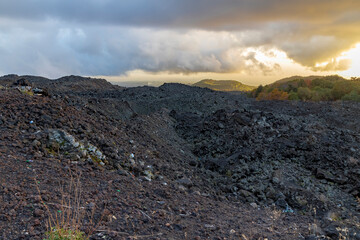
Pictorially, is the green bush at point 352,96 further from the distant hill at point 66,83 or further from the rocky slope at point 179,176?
the distant hill at point 66,83

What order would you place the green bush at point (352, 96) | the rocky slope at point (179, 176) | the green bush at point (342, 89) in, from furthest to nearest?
the green bush at point (342, 89) → the green bush at point (352, 96) → the rocky slope at point (179, 176)

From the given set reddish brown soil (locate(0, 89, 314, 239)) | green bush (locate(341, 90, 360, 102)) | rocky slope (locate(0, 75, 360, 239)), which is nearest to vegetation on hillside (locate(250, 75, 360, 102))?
green bush (locate(341, 90, 360, 102))

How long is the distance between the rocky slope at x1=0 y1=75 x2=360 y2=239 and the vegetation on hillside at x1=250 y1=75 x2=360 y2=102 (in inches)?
737

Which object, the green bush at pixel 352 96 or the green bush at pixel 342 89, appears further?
the green bush at pixel 342 89

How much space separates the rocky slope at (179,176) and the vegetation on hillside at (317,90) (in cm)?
1872

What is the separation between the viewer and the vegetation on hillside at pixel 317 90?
27.1 metres

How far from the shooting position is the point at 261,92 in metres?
37.4

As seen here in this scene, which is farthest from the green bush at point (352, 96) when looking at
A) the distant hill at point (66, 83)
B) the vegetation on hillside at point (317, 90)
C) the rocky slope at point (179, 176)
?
the distant hill at point (66, 83)

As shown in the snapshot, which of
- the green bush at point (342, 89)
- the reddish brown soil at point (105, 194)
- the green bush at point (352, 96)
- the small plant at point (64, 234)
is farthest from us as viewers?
the green bush at point (342, 89)

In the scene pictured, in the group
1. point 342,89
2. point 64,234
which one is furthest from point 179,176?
point 342,89

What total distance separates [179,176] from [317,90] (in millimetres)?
27894

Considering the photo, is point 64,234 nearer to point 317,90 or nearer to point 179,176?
point 179,176

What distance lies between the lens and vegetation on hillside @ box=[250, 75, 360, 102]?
88.8 feet

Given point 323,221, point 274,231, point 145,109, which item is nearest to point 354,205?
point 323,221
